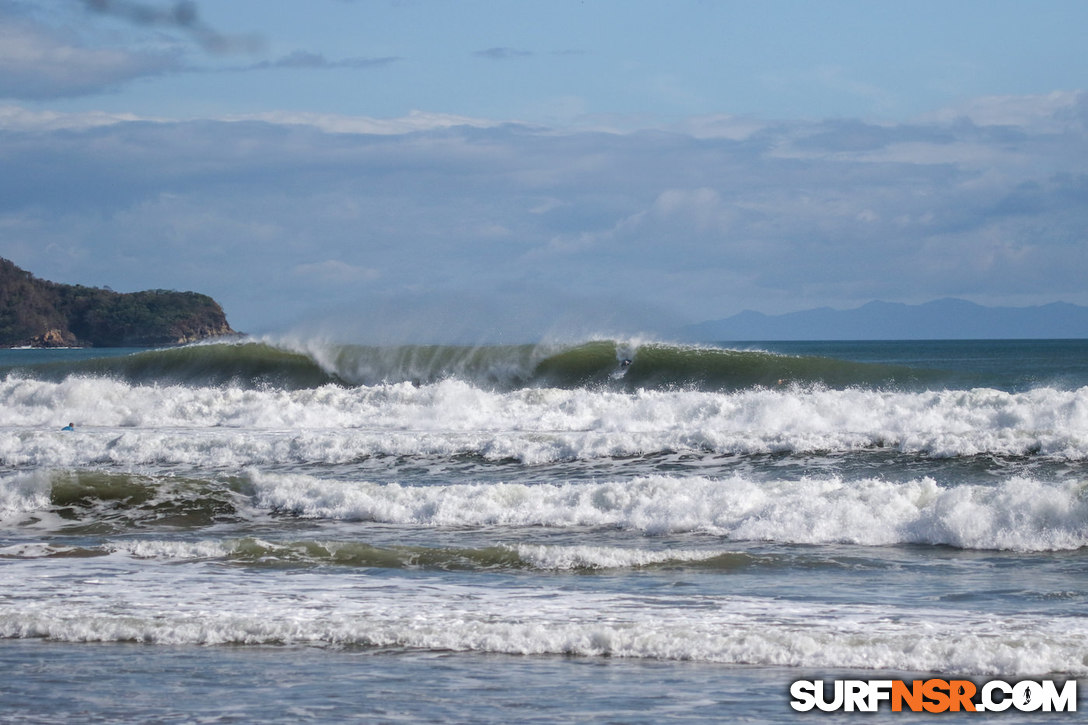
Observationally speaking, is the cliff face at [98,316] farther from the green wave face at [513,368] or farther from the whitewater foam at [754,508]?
the whitewater foam at [754,508]

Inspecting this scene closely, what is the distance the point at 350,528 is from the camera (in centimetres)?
1308

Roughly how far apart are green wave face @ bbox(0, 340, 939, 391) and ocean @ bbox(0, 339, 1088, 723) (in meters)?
4.49

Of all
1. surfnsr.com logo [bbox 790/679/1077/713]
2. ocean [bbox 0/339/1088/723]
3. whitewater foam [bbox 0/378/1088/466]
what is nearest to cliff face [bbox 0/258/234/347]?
whitewater foam [bbox 0/378/1088/466]

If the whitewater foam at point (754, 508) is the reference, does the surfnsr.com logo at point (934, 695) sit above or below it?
below

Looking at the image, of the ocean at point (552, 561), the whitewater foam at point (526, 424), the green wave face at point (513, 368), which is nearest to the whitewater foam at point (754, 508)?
the ocean at point (552, 561)

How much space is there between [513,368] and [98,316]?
363ft

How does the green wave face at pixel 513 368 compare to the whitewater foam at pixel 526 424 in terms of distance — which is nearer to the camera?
the whitewater foam at pixel 526 424

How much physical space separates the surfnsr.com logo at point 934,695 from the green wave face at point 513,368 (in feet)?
67.7

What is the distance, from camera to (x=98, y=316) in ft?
415

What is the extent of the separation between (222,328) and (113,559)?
123m

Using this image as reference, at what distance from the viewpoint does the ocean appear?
6703mm

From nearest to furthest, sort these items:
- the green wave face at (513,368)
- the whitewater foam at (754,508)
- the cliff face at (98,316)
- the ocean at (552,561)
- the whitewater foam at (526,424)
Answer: the ocean at (552,561)
the whitewater foam at (754,508)
the whitewater foam at (526,424)
the green wave face at (513,368)
the cliff face at (98,316)

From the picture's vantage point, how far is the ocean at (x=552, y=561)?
670 centimetres

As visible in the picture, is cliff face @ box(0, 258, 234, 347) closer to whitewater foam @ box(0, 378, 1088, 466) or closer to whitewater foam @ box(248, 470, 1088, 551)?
whitewater foam @ box(0, 378, 1088, 466)
